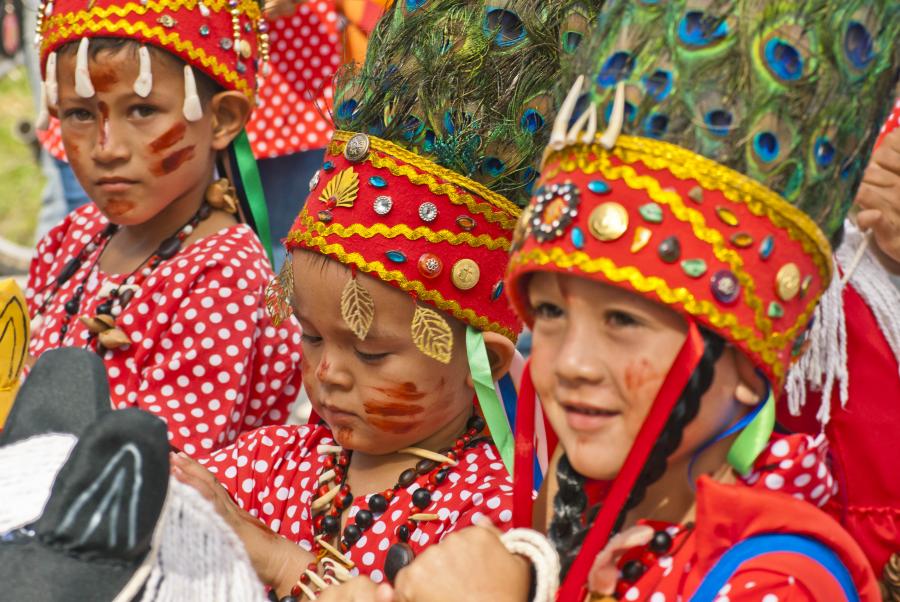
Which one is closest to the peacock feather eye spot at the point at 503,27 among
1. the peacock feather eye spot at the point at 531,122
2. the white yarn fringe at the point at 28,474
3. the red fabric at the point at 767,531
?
the peacock feather eye spot at the point at 531,122

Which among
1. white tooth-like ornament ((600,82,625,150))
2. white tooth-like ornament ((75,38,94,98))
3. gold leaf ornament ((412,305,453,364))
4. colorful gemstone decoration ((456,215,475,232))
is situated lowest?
gold leaf ornament ((412,305,453,364))

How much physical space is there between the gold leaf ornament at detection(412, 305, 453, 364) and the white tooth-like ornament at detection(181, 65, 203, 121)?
114 cm

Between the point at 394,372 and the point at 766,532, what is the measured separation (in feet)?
2.90

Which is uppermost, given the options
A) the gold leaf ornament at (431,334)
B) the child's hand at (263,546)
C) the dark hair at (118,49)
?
the dark hair at (118,49)

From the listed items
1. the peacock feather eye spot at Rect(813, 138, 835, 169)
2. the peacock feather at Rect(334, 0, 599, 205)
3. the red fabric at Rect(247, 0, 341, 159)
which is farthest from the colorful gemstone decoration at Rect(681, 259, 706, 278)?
the red fabric at Rect(247, 0, 341, 159)

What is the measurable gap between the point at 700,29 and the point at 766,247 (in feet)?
1.06

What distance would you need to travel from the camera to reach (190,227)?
3486 millimetres

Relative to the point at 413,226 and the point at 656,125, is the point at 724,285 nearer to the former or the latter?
the point at 656,125

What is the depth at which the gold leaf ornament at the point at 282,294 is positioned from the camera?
2.59 m

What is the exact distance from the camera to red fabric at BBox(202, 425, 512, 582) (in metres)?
2.45

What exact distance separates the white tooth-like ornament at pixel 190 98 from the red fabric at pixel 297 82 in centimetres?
118

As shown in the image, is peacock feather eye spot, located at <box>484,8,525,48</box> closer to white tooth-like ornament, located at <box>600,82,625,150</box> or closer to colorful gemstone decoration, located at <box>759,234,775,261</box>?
white tooth-like ornament, located at <box>600,82,625,150</box>

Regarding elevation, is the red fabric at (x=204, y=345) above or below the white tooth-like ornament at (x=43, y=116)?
below

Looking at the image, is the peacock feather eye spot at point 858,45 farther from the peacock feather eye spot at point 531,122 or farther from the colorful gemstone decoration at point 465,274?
the colorful gemstone decoration at point 465,274
